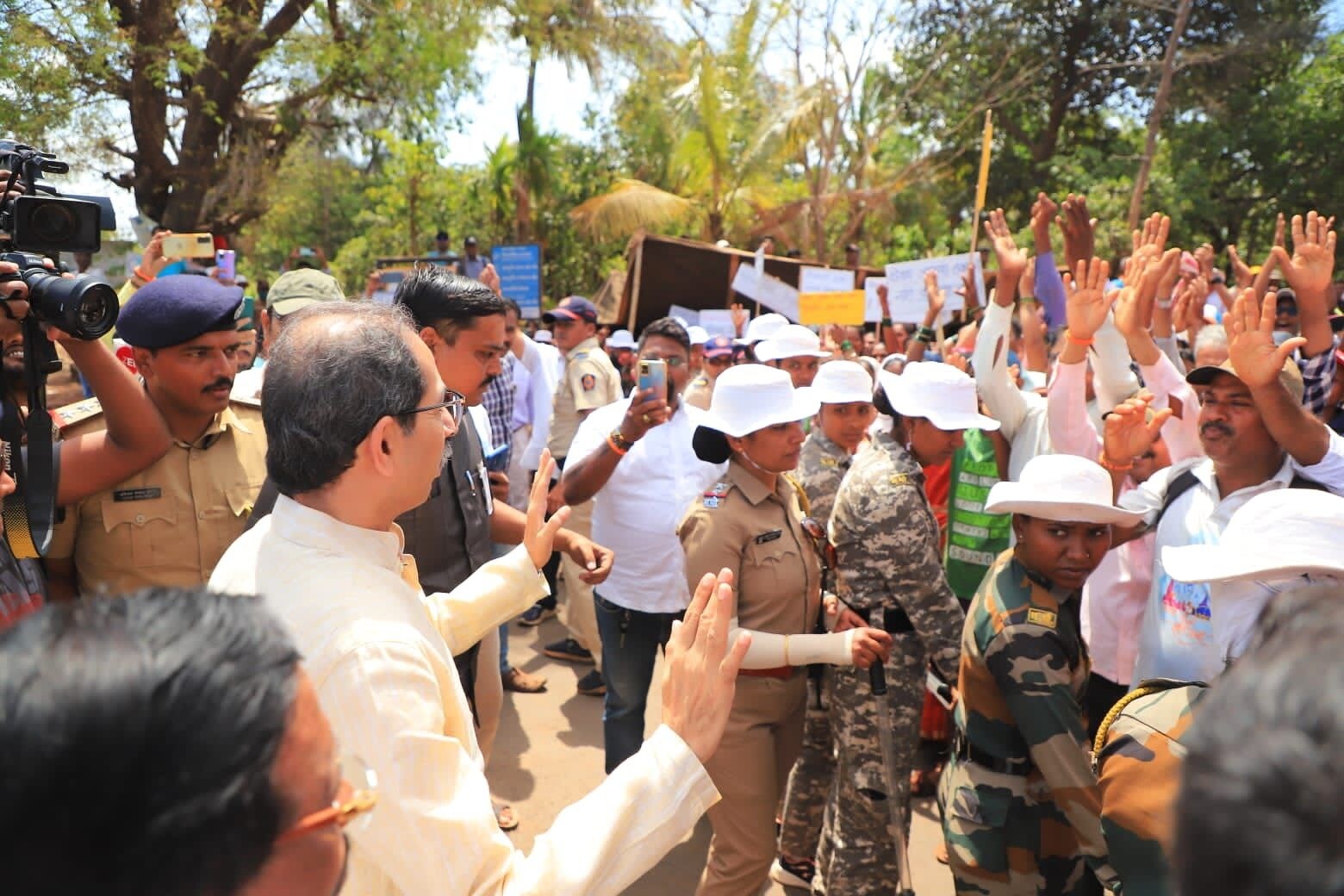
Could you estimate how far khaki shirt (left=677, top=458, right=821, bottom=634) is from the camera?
310cm

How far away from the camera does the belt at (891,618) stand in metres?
3.46

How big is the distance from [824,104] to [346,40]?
10.3 m

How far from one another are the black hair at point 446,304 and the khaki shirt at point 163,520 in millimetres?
679

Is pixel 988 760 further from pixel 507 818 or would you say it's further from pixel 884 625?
pixel 507 818

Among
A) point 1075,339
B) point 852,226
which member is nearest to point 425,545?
point 1075,339

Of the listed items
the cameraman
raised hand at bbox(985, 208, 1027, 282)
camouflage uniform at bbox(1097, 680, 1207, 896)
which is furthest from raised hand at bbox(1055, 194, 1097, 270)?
the cameraman

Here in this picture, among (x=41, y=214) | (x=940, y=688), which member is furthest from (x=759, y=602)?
(x=41, y=214)

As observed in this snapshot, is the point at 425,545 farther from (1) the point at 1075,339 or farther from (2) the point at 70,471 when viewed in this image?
(1) the point at 1075,339

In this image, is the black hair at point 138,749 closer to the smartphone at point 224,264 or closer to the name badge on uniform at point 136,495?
the name badge on uniform at point 136,495

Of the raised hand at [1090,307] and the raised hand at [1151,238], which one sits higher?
the raised hand at [1151,238]

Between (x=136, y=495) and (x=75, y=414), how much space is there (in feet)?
1.18

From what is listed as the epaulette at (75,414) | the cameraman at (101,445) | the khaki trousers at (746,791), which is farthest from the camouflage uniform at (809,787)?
the epaulette at (75,414)

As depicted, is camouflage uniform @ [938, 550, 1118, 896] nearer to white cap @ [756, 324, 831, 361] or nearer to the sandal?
the sandal

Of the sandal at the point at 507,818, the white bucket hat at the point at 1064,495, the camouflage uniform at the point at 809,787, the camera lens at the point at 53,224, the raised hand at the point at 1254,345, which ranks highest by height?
the camera lens at the point at 53,224
